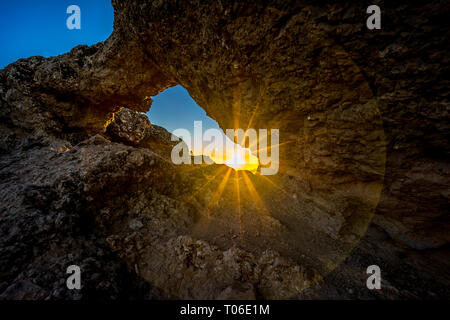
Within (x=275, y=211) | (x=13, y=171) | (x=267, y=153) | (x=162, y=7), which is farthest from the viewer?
(x=267, y=153)

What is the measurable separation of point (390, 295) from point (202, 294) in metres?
3.97

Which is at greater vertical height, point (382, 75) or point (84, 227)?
point (382, 75)

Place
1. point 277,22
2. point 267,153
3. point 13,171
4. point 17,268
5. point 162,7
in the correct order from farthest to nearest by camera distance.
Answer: point 267,153, point 13,171, point 162,7, point 277,22, point 17,268

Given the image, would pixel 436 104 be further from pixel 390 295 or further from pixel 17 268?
pixel 17 268

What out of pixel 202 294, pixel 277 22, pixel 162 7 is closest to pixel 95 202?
pixel 202 294

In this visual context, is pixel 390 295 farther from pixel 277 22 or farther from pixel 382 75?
pixel 277 22

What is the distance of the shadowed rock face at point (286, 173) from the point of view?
2967 millimetres

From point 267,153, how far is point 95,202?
661cm

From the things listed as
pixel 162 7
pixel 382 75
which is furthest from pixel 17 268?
pixel 382 75

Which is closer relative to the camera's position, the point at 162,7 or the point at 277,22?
the point at 277,22

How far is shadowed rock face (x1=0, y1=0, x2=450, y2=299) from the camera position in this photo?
2967 millimetres

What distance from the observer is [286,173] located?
22.0ft

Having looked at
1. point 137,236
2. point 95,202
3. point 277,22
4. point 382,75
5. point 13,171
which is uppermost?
point 277,22

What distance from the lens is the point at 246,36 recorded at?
378cm
